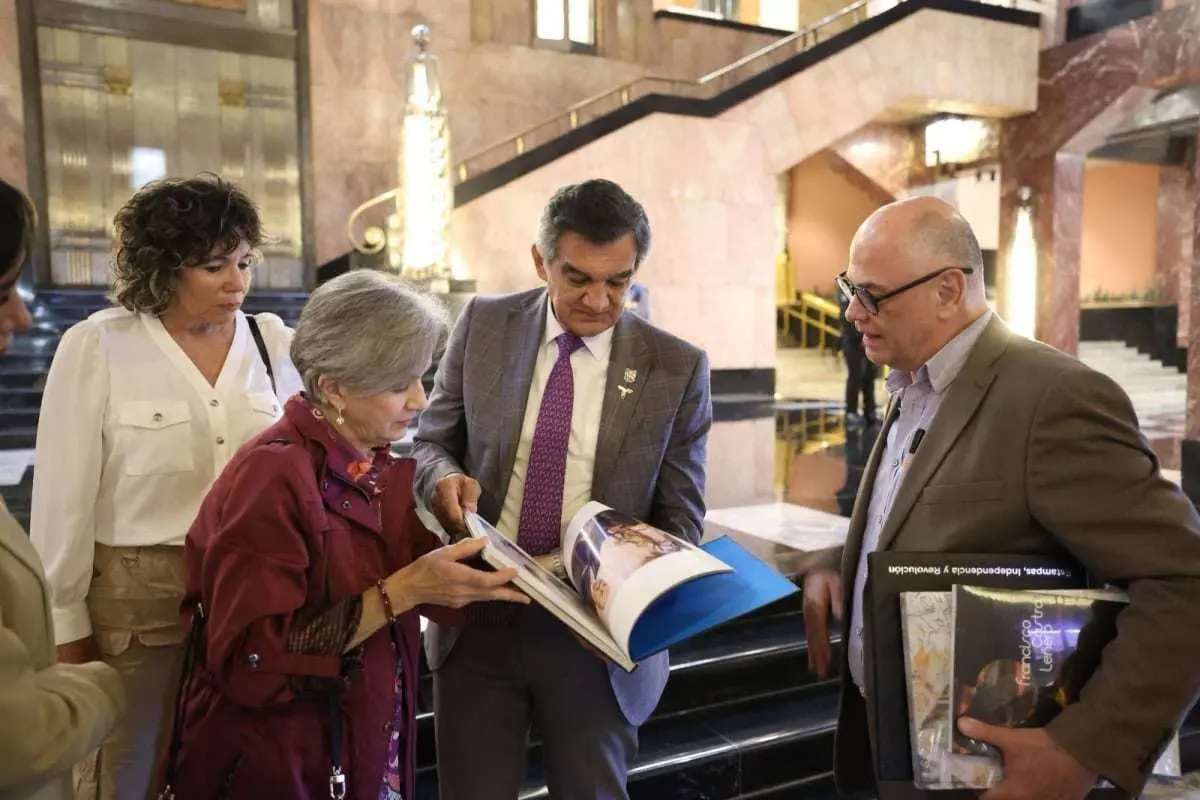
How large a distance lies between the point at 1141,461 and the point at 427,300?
1.12 meters

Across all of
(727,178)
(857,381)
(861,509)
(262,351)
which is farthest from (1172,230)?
(262,351)

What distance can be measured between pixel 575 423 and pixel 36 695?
1.00 metres

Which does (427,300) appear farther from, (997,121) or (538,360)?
(997,121)

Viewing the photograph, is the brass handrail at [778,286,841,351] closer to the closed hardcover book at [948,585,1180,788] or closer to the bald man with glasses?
the bald man with glasses

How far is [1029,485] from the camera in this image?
1.30 m

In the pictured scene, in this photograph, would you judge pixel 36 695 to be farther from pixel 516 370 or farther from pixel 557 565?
pixel 516 370

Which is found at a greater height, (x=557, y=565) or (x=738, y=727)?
(x=557, y=565)

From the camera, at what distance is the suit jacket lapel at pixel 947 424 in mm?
1407

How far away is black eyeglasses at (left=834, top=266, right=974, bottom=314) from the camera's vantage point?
1.47 m

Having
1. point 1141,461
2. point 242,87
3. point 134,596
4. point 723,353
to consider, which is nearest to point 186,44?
point 242,87

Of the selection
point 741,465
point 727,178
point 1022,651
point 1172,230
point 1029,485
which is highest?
point 727,178

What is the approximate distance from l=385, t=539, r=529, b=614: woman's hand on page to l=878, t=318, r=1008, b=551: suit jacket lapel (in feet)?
2.07

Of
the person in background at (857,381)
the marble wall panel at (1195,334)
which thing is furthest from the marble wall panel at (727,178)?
the marble wall panel at (1195,334)

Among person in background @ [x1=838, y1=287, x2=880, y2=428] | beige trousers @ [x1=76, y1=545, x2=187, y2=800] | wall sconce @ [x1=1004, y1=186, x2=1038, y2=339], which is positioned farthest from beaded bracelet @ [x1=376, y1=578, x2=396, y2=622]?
wall sconce @ [x1=1004, y1=186, x2=1038, y2=339]
